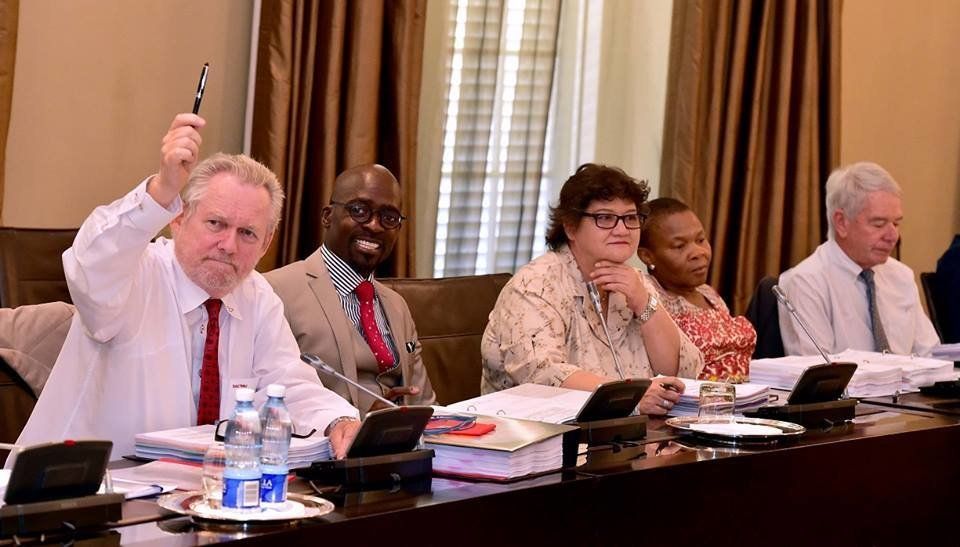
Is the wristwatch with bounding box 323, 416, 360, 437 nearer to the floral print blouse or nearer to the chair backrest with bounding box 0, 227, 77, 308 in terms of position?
the floral print blouse

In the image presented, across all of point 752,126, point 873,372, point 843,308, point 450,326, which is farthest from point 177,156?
point 752,126

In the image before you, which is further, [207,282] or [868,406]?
[868,406]

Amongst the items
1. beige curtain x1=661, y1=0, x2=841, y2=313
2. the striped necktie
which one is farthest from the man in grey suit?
beige curtain x1=661, y1=0, x2=841, y2=313

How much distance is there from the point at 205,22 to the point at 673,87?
80.4 inches

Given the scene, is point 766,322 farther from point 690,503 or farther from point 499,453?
point 499,453

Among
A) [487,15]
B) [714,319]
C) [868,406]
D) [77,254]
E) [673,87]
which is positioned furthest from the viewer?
[673,87]

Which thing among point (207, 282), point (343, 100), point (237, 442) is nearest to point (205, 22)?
point (343, 100)

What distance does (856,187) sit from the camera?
171 inches

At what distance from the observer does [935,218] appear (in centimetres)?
640

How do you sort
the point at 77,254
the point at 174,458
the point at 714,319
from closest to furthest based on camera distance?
the point at 174,458
the point at 77,254
the point at 714,319

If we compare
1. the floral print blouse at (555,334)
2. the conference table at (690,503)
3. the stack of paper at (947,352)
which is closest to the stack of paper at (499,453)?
the conference table at (690,503)

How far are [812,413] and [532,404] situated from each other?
71 centimetres

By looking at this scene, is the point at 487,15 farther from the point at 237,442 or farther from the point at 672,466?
the point at 237,442

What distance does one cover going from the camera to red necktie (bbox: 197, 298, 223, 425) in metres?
2.64
